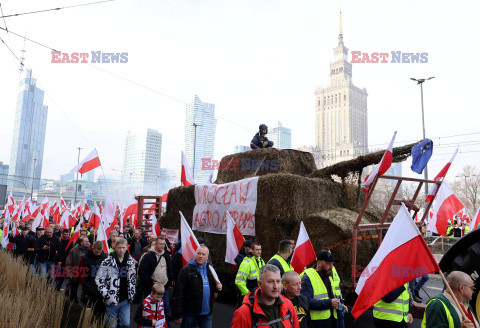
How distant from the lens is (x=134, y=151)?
289 feet

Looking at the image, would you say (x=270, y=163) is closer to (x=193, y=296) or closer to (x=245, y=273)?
(x=245, y=273)

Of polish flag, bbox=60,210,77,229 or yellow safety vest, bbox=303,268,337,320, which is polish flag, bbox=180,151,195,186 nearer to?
polish flag, bbox=60,210,77,229

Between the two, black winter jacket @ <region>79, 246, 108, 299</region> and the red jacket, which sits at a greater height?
the red jacket

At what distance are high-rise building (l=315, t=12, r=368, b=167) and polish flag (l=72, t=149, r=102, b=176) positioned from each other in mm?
88824

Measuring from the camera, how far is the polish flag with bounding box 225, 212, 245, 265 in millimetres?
7652

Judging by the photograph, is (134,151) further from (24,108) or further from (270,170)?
(270,170)

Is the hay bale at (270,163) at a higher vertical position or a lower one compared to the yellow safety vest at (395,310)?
higher

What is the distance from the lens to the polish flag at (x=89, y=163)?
1297 cm

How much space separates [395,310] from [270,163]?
19.9ft

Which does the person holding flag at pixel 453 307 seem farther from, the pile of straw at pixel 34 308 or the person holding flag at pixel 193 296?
the pile of straw at pixel 34 308

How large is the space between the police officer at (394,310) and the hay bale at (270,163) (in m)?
5.59

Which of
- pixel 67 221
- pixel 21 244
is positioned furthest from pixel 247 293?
pixel 67 221

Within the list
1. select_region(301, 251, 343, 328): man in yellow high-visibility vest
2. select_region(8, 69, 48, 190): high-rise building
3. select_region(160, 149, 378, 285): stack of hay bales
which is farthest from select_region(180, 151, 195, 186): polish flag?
select_region(8, 69, 48, 190): high-rise building

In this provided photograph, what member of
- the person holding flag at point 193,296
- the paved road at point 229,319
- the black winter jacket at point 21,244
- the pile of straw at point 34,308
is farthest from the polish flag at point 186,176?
the person holding flag at point 193,296
